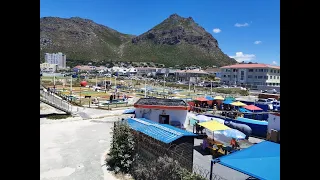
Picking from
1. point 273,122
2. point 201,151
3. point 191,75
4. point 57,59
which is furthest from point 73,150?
point 57,59

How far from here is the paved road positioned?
11.5 m

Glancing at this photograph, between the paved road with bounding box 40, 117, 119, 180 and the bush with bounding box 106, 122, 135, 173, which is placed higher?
the bush with bounding box 106, 122, 135, 173

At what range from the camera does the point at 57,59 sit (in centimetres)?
15638

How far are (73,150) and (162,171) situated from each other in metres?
7.80

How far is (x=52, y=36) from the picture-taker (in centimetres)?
18600

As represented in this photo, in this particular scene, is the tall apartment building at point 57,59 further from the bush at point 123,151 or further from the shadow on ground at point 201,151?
the bush at point 123,151

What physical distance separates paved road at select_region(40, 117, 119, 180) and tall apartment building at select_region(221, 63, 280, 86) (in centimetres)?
Answer: 6205

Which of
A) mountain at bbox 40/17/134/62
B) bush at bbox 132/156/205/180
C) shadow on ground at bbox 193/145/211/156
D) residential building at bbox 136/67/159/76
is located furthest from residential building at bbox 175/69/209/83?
bush at bbox 132/156/205/180

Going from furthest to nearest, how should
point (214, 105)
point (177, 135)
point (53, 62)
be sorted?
point (53, 62) → point (214, 105) → point (177, 135)

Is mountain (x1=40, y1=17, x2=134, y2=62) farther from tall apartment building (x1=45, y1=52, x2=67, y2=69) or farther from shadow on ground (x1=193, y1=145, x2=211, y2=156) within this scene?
shadow on ground (x1=193, y1=145, x2=211, y2=156)
